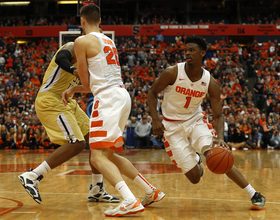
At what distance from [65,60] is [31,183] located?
5.18 feet

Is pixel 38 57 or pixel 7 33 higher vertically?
pixel 7 33

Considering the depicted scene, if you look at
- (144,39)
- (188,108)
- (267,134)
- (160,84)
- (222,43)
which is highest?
(144,39)

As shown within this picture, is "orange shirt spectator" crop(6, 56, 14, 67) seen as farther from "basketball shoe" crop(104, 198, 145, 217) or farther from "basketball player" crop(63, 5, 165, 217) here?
"basketball shoe" crop(104, 198, 145, 217)

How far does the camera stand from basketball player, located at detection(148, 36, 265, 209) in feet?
14.8

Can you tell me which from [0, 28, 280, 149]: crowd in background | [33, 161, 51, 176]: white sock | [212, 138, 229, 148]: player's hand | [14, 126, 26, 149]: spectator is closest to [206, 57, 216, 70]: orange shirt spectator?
[0, 28, 280, 149]: crowd in background

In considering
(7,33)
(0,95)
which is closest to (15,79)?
(0,95)

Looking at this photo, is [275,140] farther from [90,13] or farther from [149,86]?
[90,13]

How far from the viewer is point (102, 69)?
12.6 feet

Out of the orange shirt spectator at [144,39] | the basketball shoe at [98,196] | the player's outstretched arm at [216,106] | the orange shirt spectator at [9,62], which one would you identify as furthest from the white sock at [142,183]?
the orange shirt spectator at [144,39]

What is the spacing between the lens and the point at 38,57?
21.6 metres

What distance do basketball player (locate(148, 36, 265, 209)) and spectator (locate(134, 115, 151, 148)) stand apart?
29.6ft

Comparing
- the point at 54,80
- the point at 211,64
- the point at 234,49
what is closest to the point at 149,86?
→ the point at 211,64

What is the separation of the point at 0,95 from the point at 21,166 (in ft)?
32.6

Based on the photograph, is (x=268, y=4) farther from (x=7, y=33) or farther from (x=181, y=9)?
(x=7, y=33)
